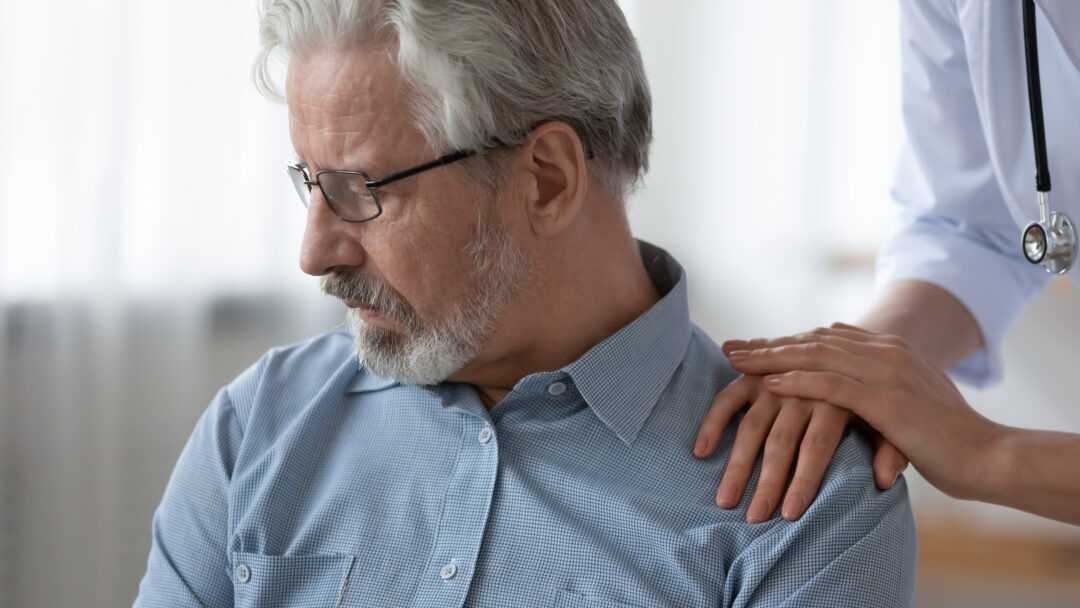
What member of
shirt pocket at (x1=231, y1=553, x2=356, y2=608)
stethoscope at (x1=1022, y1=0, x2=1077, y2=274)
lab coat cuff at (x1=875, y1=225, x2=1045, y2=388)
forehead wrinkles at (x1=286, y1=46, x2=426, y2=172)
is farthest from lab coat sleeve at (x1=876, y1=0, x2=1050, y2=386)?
shirt pocket at (x1=231, y1=553, x2=356, y2=608)

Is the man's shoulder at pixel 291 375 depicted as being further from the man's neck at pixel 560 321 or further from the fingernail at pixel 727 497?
the fingernail at pixel 727 497

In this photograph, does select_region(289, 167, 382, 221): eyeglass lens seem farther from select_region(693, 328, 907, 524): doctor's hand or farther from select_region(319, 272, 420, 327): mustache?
select_region(693, 328, 907, 524): doctor's hand

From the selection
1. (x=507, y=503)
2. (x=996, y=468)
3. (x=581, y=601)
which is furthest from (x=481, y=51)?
(x=996, y=468)

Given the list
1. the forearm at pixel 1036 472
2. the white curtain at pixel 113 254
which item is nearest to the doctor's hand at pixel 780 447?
the forearm at pixel 1036 472

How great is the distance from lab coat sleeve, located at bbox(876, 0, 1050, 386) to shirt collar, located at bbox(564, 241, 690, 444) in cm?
44

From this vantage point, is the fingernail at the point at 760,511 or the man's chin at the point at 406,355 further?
the man's chin at the point at 406,355

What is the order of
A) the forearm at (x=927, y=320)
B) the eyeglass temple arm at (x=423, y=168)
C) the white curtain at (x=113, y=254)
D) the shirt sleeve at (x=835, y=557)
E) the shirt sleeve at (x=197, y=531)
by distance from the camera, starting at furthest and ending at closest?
the white curtain at (x=113, y=254) → the forearm at (x=927, y=320) → the shirt sleeve at (x=197, y=531) → the eyeglass temple arm at (x=423, y=168) → the shirt sleeve at (x=835, y=557)

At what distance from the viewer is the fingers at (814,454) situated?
3.61 ft

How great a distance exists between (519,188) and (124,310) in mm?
1322

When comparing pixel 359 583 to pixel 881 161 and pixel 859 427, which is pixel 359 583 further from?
pixel 881 161

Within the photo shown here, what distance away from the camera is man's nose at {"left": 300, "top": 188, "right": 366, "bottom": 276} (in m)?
1.21

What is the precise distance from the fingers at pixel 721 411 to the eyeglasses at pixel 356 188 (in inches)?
16.4

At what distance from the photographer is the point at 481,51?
3.82ft

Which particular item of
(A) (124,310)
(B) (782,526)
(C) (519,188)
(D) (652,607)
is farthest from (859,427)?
(A) (124,310)
